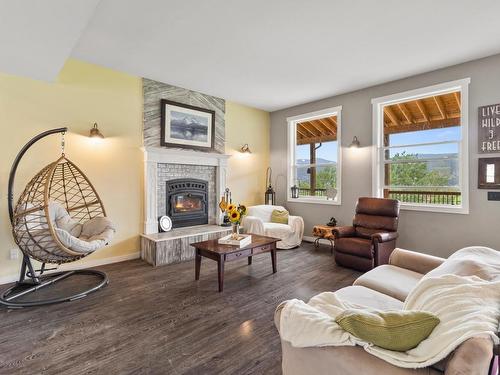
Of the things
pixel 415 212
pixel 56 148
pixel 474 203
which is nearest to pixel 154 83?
pixel 56 148

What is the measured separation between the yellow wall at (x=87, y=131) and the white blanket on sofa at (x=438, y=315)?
139 inches

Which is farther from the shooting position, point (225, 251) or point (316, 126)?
point (316, 126)

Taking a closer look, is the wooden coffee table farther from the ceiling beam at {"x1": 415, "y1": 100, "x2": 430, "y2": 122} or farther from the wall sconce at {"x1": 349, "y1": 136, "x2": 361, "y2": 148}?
the ceiling beam at {"x1": 415, "y1": 100, "x2": 430, "y2": 122}

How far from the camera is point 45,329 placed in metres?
2.25

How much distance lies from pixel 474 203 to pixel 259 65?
350 cm

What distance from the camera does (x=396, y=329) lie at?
1.03m

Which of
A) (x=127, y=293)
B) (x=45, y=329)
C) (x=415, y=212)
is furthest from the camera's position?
(x=415, y=212)

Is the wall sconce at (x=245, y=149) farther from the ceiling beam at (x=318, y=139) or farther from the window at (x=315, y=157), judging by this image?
the ceiling beam at (x=318, y=139)

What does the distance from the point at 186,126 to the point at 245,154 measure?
1492 mm

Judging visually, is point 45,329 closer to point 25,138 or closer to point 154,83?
point 25,138

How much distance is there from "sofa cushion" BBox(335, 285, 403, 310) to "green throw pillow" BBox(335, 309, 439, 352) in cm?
74

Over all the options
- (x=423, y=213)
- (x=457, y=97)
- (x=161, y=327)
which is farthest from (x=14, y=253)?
(x=457, y=97)

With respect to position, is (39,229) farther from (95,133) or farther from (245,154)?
(245,154)

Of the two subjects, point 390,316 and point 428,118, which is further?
point 428,118
